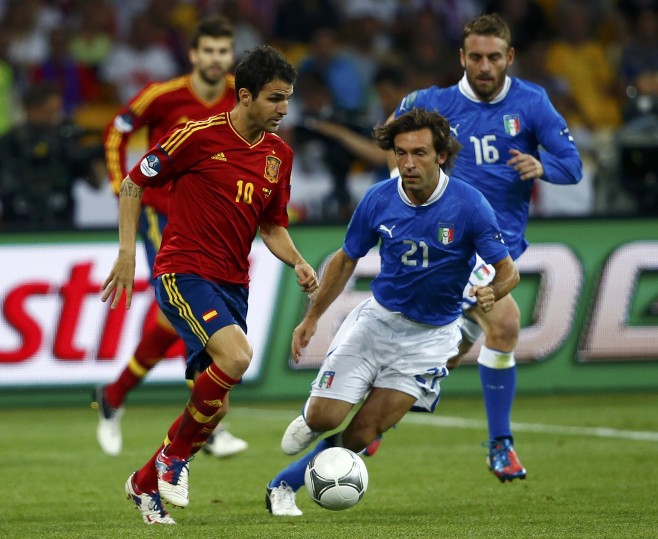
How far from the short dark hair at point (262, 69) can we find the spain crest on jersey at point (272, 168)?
37 centimetres

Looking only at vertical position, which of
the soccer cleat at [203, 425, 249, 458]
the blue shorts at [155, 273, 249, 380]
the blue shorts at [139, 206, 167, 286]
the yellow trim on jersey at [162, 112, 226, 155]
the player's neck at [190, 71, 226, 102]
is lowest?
the soccer cleat at [203, 425, 249, 458]

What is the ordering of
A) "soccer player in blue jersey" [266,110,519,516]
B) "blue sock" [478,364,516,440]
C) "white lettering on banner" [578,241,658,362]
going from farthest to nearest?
"white lettering on banner" [578,241,658,362] → "blue sock" [478,364,516,440] → "soccer player in blue jersey" [266,110,519,516]

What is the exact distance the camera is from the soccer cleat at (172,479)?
6375 millimetres

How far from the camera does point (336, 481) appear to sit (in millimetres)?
6512

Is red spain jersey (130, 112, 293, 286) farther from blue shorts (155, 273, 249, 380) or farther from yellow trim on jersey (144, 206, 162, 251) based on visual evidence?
yellow trim on jersey (144, 206, 162, 251)

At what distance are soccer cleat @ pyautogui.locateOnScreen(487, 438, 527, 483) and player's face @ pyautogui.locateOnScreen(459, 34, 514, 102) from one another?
207 cm

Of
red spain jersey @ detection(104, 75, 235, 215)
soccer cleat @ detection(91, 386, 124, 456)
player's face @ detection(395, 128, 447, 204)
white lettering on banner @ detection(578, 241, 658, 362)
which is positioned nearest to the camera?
player's face @ detection(395, 128, 447, 204)

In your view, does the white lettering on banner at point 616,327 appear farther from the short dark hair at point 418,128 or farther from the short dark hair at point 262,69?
the short dark hair at point 262,69

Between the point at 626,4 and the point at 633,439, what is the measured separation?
9.61 meters

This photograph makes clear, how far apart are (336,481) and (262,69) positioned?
6.61 feet

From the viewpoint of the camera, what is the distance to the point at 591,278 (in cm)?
1226

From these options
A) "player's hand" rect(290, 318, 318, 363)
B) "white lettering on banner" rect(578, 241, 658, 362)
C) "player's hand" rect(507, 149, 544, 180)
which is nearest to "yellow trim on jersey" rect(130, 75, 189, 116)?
"player's hand" rect(507, 149, 544, 180)

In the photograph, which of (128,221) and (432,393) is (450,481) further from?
(128,221)

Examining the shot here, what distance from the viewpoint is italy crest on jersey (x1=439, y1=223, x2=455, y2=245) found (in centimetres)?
695
